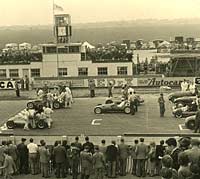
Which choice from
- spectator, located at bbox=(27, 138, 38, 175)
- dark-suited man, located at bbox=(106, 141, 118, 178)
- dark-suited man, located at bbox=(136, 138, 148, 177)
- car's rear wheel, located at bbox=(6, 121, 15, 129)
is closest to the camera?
dark-suited man, located at bbox=(106, 141, 118, 178)

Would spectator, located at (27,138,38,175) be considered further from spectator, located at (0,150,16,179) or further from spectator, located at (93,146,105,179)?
spectator, located at (93,146,105,179)

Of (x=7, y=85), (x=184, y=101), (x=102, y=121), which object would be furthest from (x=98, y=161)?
(x=7, y=85)

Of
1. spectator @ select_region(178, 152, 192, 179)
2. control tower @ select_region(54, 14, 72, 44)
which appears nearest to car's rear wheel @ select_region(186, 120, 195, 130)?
spectator @ select_region(178, 152, 192, 179)

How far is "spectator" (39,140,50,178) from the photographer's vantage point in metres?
20.1

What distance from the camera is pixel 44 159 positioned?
2022cm

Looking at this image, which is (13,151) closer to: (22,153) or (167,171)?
(22,153)

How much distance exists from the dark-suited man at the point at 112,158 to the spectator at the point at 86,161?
85 cm

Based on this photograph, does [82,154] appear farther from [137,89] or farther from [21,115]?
[137,89]

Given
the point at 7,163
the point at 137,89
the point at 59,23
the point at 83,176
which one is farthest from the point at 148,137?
the point at 59,23

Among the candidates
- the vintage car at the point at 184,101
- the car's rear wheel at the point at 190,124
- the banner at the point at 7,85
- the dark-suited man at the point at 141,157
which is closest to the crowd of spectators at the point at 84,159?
the dark-suited man at the point at 141,157

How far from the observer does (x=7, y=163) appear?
63.4ft

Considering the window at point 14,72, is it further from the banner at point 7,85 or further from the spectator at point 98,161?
the spectator at point 98,161

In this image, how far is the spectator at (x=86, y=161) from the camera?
19.1 metres

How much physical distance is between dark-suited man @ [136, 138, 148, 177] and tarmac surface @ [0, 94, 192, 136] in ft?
25.0
